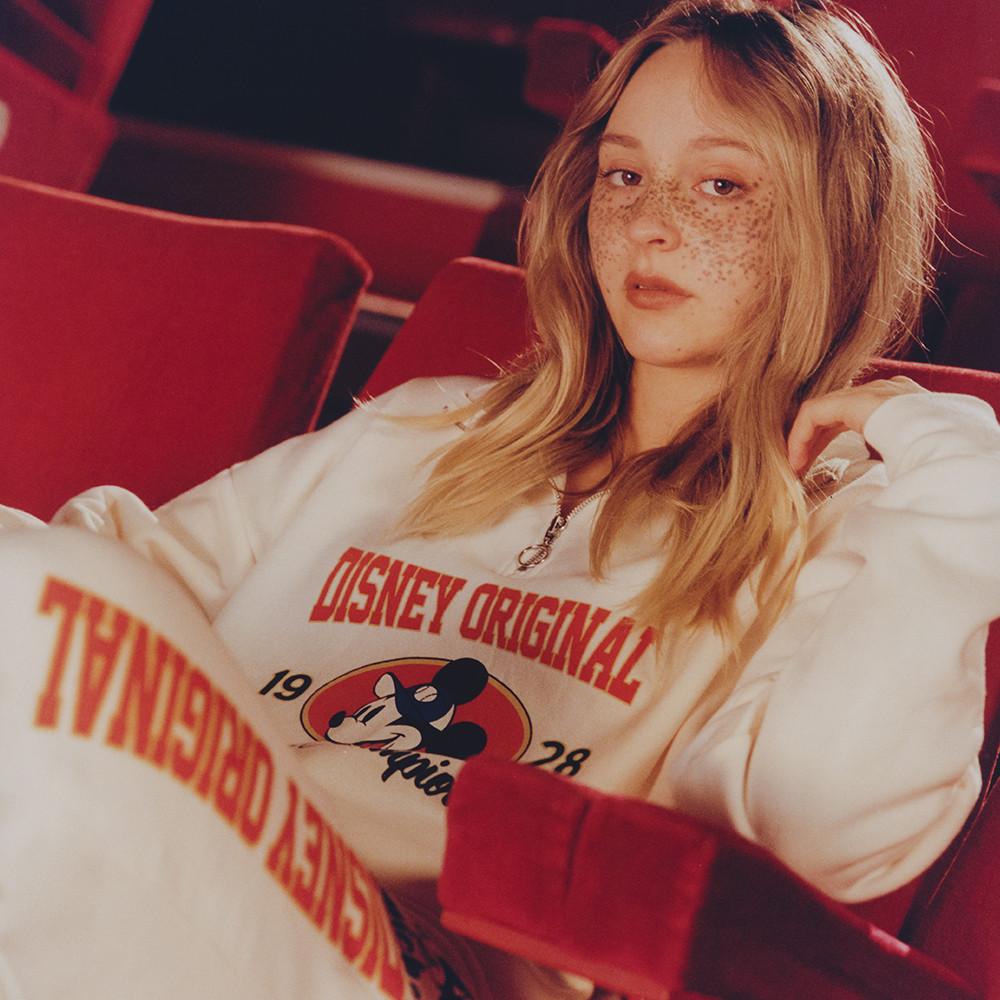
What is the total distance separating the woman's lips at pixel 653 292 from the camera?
0.92 meters

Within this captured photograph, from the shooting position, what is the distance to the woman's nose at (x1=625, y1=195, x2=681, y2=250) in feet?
2.98

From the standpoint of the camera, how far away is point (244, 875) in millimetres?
509

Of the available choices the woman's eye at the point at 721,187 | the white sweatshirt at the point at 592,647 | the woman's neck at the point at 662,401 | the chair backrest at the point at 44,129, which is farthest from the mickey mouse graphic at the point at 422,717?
the chair backrest at the point at 44,129

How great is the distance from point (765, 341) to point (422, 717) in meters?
0.38

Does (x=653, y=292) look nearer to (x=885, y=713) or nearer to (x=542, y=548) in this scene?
(x=542, y=548)

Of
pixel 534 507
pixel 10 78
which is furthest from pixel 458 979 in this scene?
pixel 10 78

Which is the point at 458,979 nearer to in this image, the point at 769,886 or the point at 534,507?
the point at 769,886

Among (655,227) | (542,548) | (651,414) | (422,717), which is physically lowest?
(422,717)

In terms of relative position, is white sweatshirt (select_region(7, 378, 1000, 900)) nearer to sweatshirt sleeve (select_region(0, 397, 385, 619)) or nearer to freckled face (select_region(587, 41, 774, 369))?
sweatshirt sleeve (select_region(0, 397, 385, 619))

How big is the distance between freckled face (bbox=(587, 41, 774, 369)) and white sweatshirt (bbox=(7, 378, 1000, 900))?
142 millimetres

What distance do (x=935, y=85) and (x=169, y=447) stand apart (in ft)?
3.52

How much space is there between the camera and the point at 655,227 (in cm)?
91

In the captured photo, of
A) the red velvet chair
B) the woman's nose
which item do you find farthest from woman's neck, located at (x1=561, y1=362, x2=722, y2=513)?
the red velvet chair

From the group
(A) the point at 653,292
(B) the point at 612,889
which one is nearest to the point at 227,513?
(A) the point at 653,292
